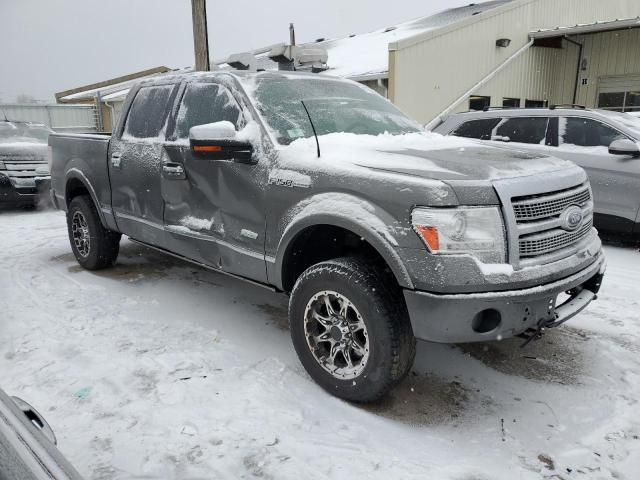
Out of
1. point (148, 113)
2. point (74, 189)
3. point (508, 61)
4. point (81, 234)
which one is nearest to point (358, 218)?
point (148, 113)

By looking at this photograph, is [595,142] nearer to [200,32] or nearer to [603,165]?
[603,165]

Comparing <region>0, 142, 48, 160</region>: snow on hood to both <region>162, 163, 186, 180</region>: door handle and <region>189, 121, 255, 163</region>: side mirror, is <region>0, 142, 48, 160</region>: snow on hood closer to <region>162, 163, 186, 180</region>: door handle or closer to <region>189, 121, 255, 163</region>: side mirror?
<region>162, 163, 186, 180</region>: door handle

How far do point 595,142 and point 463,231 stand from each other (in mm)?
4758

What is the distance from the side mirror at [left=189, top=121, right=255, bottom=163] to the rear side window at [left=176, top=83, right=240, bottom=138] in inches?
14.7

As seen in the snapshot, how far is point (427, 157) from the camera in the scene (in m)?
2.89

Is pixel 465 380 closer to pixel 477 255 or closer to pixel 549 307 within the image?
pixel 549 307

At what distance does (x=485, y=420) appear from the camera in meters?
2.81

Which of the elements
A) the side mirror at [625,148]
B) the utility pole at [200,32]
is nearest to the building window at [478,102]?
the utility pole at [200,32]

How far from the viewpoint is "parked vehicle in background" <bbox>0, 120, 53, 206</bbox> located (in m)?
8.53

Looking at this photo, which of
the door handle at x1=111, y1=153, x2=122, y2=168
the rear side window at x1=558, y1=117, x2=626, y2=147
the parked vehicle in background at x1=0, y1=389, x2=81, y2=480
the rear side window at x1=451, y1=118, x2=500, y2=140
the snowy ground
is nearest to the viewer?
the parked vehicle in background at x1=0, y1=389, x2=81, y2=480

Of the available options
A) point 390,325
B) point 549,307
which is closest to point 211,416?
point 390,325

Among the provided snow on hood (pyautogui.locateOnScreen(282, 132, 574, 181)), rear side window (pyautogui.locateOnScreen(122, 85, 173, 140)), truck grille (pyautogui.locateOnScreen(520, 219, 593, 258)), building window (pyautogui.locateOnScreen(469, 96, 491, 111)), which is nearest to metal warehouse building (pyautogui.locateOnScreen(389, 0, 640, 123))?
building window (pyautogui.locateOnScreen(469, 96, 491, 111))

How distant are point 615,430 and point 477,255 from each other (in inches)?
48.7

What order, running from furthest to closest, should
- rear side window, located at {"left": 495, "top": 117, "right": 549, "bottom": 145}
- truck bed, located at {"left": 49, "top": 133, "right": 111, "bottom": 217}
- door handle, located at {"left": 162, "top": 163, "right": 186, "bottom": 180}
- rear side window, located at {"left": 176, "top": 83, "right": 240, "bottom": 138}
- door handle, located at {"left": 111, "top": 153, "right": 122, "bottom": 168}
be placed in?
rear side window, located at {"left": 495, "top": 117, "right": 549, "bottom": 145} → truck bed, located at {"left": 49, "top": 133, "right": 111, "bottom": 217} → door handle, located at {"left": 111, "top": 153, "right": 122, "bottom": 168} → door handle, located at {"left": 162, "top": 163, "right": 186, "bottom": 180} → rear side window, located at {"left": 176, "top": 83, "right": 240, "bottom": 138}
